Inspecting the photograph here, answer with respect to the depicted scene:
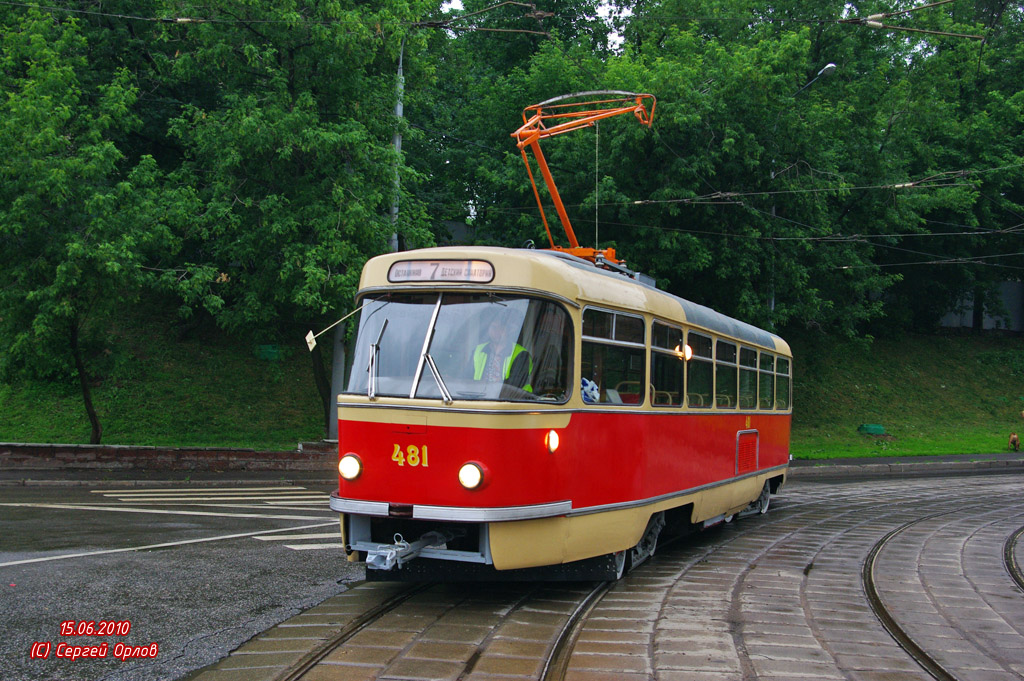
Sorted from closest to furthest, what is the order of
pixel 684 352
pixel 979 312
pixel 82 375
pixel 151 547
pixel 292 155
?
1. pixel 151 547
2. pixel 684 352
3. pixel 292 155
4. pixel 82 375
5. pixel 979 312

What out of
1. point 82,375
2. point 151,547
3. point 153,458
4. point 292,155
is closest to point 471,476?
point 151,547

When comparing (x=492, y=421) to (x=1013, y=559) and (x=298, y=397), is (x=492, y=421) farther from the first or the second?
(x=298, y=397)

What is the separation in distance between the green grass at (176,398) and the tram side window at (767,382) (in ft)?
37.1

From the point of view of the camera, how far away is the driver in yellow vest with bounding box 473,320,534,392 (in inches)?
279

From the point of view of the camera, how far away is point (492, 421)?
683 centimetres

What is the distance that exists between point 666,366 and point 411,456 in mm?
3484

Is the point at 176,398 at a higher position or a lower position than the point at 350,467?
lower

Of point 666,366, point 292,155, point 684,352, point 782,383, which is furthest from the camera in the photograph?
point 292,155

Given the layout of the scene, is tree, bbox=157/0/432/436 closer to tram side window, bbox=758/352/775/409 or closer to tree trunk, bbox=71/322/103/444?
tree trunk, bbox=71/322/103/444

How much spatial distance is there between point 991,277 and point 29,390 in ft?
125

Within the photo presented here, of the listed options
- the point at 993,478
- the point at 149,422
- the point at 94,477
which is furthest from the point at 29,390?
the point at 993,478

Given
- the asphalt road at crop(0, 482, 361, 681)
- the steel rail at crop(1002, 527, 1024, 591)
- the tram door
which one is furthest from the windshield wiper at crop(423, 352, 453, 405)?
the tram door

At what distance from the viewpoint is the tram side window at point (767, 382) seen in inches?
532

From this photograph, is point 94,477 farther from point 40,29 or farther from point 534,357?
point 534,357
